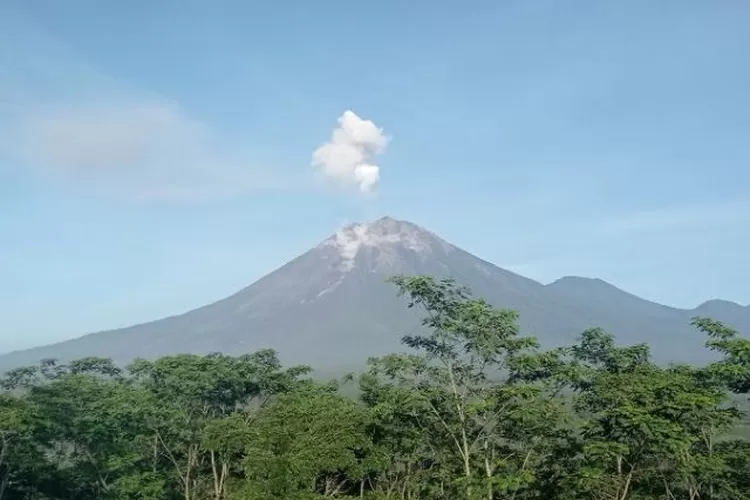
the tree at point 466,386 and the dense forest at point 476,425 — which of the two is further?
the tree at point 466,386

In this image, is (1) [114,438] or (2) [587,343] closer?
(2) [587,343]

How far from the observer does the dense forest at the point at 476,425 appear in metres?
16.4

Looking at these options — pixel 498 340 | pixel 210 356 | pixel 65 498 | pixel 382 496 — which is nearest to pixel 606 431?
pixel 498 340

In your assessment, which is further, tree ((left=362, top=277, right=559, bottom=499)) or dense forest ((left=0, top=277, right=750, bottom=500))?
tree ((left=362, top=277, right=559, bottom=499))

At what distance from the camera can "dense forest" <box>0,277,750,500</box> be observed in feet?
53.8

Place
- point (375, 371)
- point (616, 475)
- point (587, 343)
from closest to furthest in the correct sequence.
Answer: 1. point (616, 475)
2. point (375, 371)
3. point (587, 343)

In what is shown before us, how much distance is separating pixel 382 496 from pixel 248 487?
4.05 m

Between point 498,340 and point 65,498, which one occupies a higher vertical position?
point 498,340

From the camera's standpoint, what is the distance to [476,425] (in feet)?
61.3

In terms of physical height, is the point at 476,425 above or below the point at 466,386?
below

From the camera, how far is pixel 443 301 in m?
18.5

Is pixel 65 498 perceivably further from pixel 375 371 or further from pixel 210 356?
pixel 375 371

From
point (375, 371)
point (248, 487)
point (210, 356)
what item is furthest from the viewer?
point (210, 356)

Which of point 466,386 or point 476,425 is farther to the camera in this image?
point 466,386
